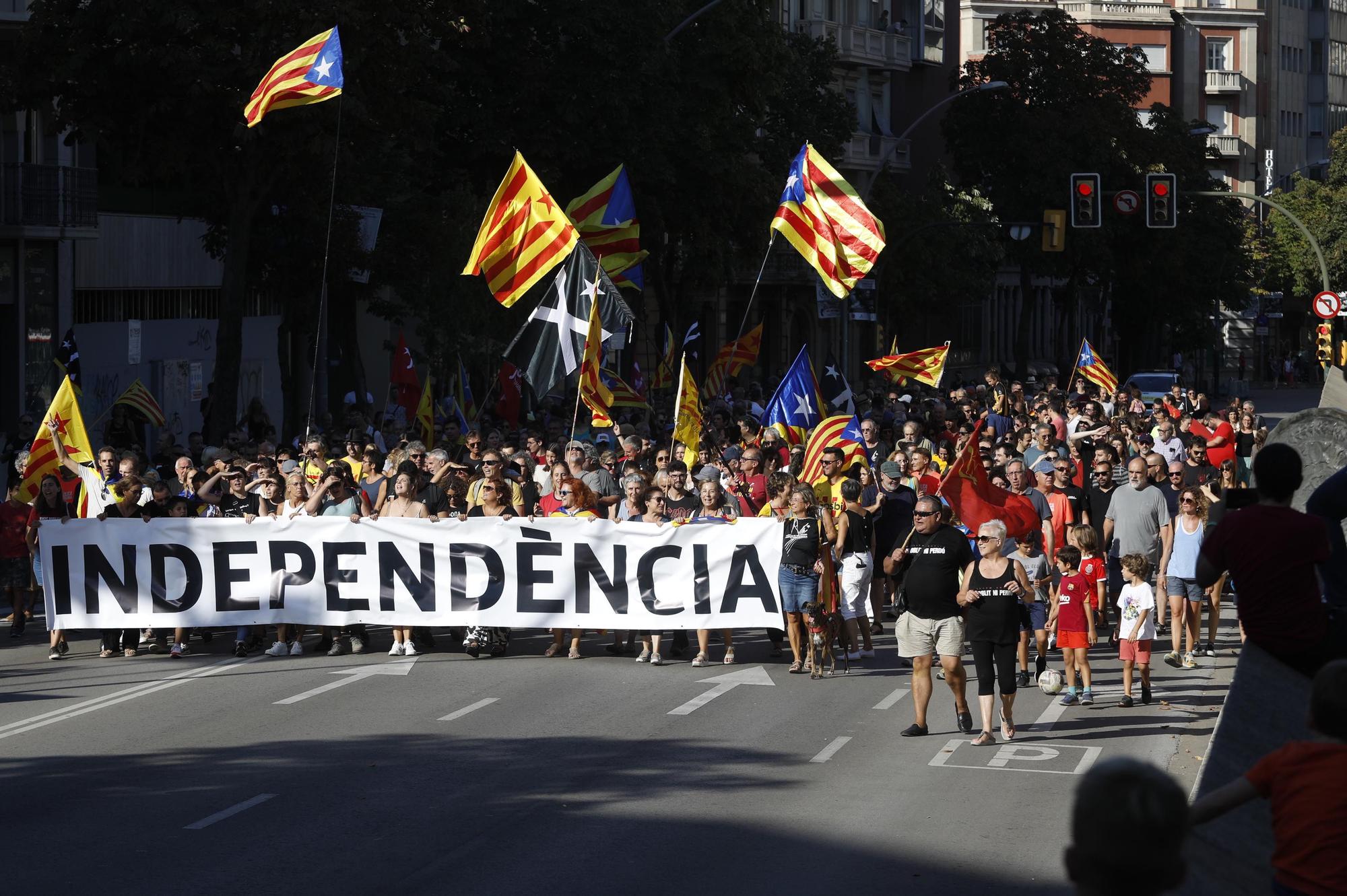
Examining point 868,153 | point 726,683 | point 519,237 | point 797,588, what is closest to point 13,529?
point 519,237

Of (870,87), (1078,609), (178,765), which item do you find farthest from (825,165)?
(870,87)

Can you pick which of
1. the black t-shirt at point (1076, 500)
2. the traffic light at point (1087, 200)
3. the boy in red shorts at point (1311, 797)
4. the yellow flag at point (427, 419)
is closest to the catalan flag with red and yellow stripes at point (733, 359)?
the yellow flag at point (427, 419)

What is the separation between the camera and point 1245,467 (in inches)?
891

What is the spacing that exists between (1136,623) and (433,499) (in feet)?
20.4

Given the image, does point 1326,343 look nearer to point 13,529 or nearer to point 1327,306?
point 1327,306

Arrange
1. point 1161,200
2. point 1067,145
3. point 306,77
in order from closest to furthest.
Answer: point 306,77 < point 1161,200 < point 1067,145

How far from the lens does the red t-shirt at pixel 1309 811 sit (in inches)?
203

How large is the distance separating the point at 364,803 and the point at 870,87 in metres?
62.1

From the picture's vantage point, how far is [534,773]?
11.4m

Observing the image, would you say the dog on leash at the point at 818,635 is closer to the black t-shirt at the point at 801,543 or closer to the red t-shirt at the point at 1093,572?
the black t-shirt at the point at 801,543

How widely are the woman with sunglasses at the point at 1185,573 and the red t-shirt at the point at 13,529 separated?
9719mm

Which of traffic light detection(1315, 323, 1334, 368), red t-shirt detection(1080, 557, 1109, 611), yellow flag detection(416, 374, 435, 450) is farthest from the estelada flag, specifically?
traffic light detection(1315, 323, 1334, 368)

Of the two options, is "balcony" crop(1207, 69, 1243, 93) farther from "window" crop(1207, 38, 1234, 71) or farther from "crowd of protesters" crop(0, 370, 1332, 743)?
"crowd of protesters" crop(0, 370, 1332, 743)

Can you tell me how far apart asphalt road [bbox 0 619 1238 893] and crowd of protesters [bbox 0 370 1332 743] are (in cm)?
45
